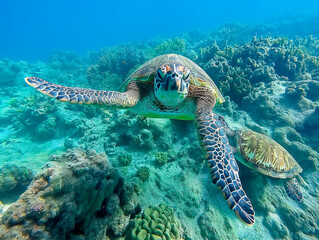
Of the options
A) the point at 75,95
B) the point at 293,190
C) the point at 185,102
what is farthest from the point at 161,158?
the point at 293,190

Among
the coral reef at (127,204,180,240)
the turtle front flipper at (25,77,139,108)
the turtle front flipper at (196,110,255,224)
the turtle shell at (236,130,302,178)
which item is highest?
the turtle front flipper at (25,77,139,108)

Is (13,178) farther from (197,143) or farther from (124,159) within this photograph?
(197,143)

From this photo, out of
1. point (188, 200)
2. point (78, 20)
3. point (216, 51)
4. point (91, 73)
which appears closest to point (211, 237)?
point (188, 200)

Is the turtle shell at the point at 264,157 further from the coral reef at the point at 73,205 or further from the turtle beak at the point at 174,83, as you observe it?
→ the coral reef at the point at 73,205

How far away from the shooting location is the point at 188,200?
3191 millimetres

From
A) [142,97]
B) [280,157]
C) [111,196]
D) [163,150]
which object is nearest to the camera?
[111,196]

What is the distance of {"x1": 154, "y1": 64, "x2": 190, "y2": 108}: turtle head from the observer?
9.09 ft

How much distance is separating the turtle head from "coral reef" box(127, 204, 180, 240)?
211 centimetres

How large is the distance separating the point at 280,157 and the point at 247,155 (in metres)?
0.84

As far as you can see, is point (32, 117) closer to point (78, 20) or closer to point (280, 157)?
point (280, 157)

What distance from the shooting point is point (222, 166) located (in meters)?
2.31

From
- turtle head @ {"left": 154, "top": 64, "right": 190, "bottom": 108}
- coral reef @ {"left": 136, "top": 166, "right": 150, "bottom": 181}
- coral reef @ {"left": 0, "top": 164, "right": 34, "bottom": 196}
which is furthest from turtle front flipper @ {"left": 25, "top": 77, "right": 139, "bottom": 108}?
coral reef @ {"left": 0, "top": 164, "right": 34, "bottom": 196}

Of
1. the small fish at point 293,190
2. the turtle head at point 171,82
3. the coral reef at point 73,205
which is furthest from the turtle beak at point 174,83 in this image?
the small fish at point 293,190

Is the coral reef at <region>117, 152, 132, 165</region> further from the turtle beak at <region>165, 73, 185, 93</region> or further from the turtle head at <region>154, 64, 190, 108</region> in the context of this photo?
the turtle beak at <region>165, 73, 185, 93</region>
